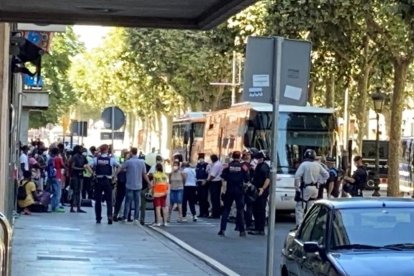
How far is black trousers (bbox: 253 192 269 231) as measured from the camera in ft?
83.4

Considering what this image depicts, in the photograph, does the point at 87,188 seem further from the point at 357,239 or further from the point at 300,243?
the point at 357,239

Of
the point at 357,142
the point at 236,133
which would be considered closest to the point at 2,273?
the point at 236,133

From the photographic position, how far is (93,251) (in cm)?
1992

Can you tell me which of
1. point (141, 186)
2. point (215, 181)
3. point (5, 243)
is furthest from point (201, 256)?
point (5, 243)

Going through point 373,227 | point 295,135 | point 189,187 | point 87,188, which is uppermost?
point 295,135

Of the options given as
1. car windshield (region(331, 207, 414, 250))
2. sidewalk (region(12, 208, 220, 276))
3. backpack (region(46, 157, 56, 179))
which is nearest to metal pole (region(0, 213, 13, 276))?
car windshield (region(331, 207, 414, 250))

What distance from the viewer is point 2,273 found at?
8.56 meters

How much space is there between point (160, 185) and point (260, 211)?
2.60 metres

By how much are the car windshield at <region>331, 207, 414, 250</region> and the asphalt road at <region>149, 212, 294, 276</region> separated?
245 inches

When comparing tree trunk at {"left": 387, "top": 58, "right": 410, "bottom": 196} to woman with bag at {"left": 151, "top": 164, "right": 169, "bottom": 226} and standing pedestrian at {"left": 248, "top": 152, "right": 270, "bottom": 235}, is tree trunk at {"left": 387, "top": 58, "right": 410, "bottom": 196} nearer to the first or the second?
woman with bag at {"left": 151, "top": 164, "right": 169, "bottom": 226}

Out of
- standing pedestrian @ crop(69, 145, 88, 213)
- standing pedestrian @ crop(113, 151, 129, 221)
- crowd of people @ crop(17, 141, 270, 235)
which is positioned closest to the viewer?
crowd of people @ crop(17, 141, 270, 235)

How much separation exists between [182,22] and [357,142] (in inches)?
1533

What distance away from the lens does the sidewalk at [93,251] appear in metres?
16.9

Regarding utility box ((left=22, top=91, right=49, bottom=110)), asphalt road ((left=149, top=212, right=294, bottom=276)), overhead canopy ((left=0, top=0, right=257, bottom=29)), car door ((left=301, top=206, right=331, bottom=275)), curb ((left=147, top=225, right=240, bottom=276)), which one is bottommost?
asphalt road ((left=149, top=212, right=294, bottom=276))
